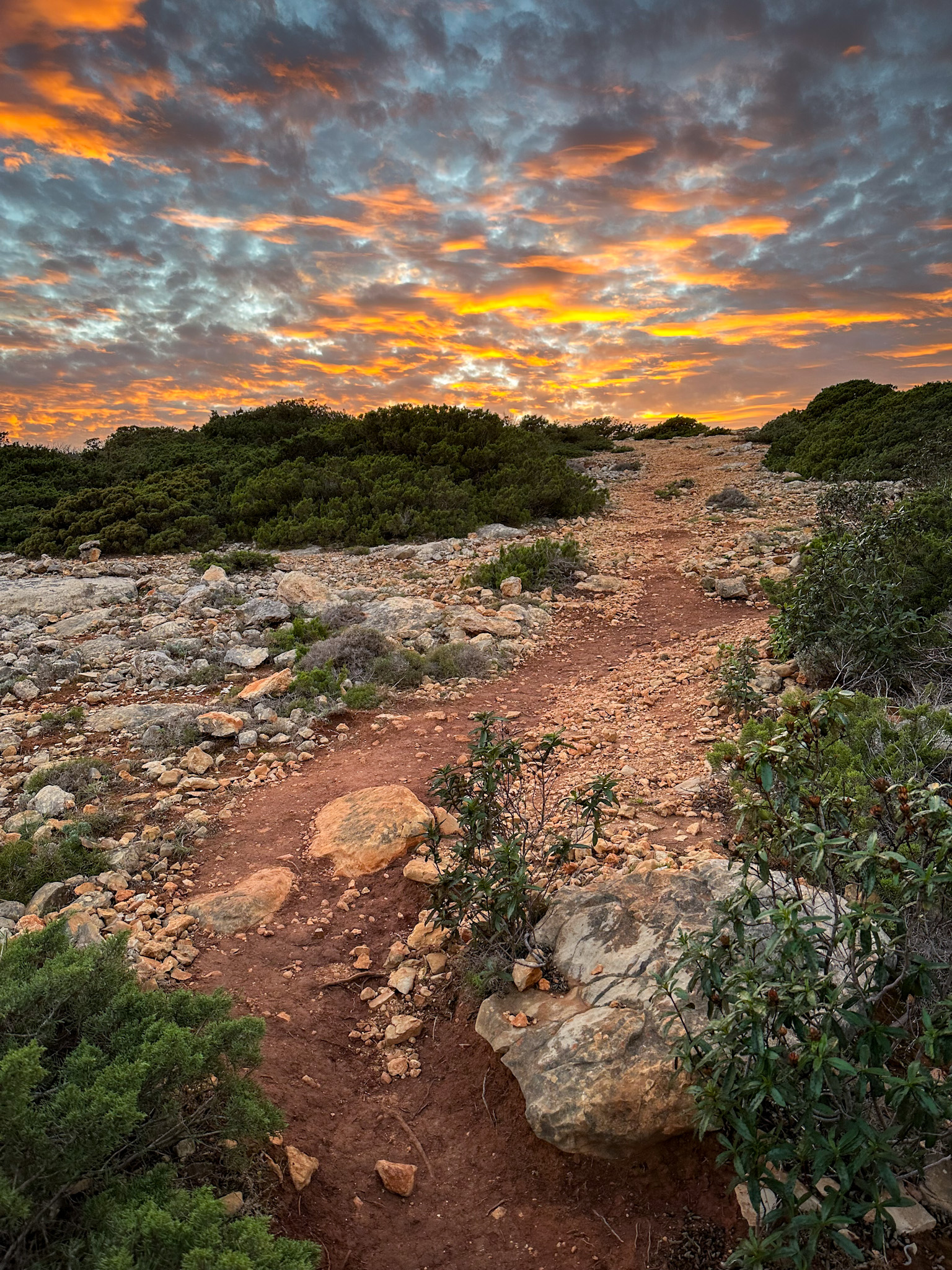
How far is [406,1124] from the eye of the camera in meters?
3.20

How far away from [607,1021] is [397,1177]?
3.34 feet

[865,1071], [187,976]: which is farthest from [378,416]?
[865,1071]

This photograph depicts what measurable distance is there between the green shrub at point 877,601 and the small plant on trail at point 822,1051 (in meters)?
3.68

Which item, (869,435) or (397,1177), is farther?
(869,435)

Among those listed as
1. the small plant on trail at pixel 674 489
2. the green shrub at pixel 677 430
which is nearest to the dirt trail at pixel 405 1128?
the small plant on trail at pixel 674 489

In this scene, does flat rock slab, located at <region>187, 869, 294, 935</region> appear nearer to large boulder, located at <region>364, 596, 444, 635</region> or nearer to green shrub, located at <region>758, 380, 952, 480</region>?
large boulder, located at <region>364, 596, 444, 635</region>

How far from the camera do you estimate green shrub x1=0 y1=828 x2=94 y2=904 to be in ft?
14.7

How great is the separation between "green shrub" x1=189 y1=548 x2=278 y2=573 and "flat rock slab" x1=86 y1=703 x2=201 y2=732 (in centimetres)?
546

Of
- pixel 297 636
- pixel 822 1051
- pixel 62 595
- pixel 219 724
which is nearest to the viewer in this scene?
pixel 822 1051

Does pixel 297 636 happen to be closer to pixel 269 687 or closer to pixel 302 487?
pixel 269 687

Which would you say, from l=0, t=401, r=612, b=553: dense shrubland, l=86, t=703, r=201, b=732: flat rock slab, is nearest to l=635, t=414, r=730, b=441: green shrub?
l=0, t=401, r=612, b=553: dense shrubland

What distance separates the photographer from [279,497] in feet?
51.2

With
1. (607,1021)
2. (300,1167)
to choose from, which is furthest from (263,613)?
(607,1021)

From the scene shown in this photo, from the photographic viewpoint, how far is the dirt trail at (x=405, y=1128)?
259cm
